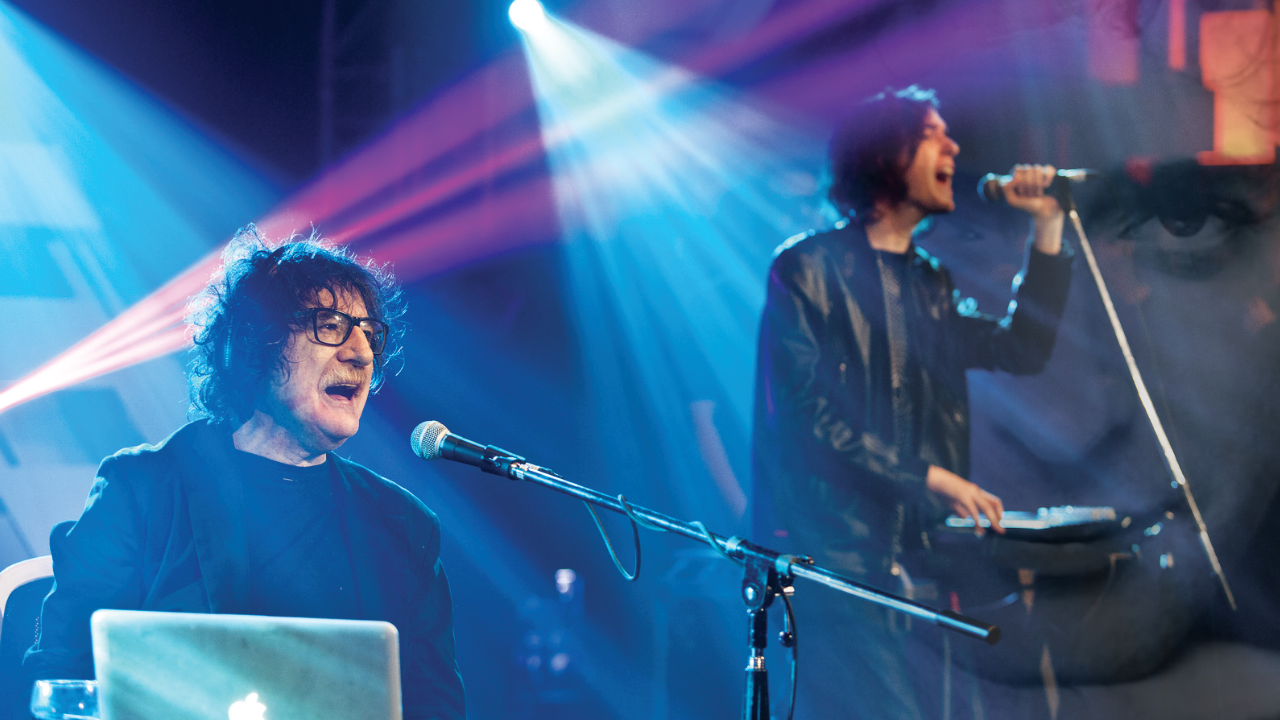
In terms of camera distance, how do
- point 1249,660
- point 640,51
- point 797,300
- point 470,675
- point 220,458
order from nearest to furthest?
point 220,458 < point 797,300 < point 1249,660 < point 470,675 < point 640,51

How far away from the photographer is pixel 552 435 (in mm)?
4250

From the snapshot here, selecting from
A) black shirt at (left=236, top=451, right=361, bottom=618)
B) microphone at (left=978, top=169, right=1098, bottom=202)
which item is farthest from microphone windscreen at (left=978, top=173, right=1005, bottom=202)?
black shirt at (left=236, top=451, right=361, bottom=618)

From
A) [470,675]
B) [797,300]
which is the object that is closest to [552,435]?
[470,675]

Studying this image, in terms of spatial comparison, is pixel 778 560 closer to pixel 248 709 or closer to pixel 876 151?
pixel 248 709

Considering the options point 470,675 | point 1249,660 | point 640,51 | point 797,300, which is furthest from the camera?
point 640,51

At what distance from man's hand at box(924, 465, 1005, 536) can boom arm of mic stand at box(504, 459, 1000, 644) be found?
1257 millimetres

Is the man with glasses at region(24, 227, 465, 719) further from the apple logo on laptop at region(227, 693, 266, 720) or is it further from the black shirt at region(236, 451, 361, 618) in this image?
the apple logo on laptop at region(227, 693, 266, 720)

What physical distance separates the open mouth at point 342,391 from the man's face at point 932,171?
1.91m

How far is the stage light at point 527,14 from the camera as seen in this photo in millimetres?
3943

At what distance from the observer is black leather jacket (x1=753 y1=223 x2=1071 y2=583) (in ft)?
9.07

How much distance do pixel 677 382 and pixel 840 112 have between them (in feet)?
4.52

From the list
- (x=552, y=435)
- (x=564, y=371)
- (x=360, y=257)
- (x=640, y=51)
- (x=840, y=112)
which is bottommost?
(x=552, y=435)

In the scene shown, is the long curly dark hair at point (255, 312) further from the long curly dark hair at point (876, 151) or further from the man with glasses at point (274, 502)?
the long curly dark hair at point (876, 151)

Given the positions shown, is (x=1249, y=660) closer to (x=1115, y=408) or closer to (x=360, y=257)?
(x=1115, y=408)
